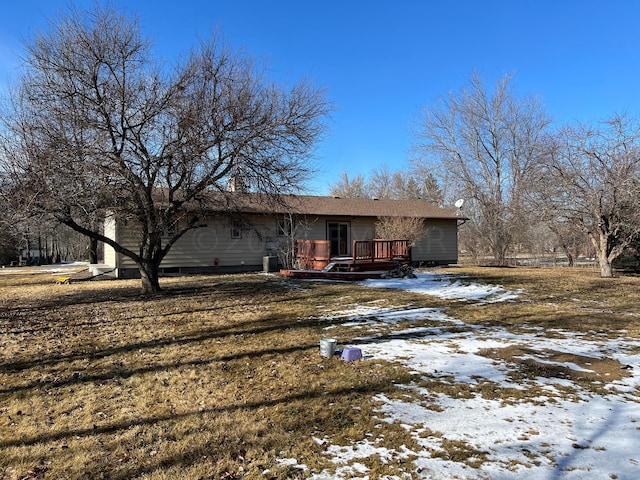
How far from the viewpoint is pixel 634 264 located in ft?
56.2

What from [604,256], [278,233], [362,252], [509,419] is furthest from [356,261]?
[509,419]

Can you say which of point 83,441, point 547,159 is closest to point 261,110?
point 83,441

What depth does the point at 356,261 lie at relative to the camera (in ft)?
46.2

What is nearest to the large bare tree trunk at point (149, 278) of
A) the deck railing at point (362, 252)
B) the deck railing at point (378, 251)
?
the deck railing at point (362, 252)

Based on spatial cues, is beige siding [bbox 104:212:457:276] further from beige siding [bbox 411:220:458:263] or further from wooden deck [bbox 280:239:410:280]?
wooden deck [bbox 280:239:410:280]

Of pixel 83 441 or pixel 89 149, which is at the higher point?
pixel 89 149

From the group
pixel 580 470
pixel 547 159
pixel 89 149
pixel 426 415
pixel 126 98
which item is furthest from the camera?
pixel 547 159

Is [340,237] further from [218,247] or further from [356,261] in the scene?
[218,247]

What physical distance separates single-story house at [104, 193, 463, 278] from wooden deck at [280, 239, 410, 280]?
44.7 inches

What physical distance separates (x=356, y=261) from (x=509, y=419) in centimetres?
1086

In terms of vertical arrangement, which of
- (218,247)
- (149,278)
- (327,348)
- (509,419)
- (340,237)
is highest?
(340,237)

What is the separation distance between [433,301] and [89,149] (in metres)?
8.02

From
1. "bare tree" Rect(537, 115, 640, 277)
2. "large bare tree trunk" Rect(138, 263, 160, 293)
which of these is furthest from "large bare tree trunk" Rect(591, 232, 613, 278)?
"large bare tree trunk" Rect(138, 263, 160, 293)

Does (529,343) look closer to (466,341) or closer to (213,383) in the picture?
(466,341)
